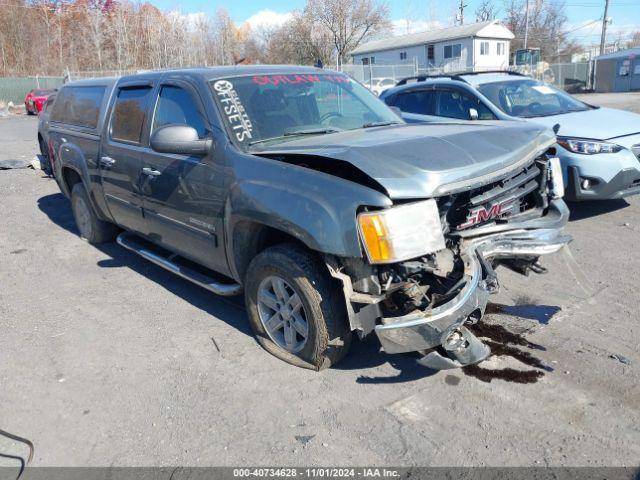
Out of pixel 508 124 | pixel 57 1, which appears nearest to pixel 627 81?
pixel 508 124

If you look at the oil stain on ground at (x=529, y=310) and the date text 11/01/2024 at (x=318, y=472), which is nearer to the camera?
the date text 11/01/2024 at (x=318, y=472)

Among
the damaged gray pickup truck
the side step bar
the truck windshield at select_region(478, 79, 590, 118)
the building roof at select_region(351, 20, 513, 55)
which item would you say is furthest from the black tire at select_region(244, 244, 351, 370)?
the building roof at select_region(351, 20, 513, 55)

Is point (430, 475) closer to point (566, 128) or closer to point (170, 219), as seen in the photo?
point (170, 219)

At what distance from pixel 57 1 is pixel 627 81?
4753 cm

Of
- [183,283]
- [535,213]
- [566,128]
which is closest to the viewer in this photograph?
[535,213]

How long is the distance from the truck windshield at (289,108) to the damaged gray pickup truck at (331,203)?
0.05 feet

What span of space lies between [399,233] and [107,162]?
3549mm

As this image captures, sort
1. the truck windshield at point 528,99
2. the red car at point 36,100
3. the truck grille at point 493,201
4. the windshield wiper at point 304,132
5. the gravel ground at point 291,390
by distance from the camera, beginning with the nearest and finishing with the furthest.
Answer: the gravel ground at point 291,390 < the truck grille at point 493,201 < the windshield wiper at point 304,132 < the truck windshield at point 528,99 < the red car at point 36,100

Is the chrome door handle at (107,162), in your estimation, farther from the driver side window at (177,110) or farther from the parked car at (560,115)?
the parked car at (560,115)

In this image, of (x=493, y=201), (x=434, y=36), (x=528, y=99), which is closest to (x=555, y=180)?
(x=493, y=201)

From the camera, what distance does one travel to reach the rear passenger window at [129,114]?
4.93 meters

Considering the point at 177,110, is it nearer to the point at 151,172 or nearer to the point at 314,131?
the point at 151,172

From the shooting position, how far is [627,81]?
3612 centimetres

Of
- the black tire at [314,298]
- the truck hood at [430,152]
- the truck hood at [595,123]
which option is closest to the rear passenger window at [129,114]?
the truck hood at [430,152]
